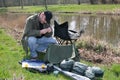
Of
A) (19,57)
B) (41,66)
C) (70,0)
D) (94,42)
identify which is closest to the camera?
(41,66)

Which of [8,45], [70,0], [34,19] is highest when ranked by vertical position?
[34,19]

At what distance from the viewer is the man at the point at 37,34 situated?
9.02 meters

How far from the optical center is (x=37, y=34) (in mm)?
9062

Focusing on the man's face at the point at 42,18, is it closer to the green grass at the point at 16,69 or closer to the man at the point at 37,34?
the man at the point at 37,34

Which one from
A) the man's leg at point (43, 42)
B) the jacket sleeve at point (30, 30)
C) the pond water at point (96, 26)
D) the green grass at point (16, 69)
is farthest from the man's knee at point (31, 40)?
the pond water at point (96, 26)

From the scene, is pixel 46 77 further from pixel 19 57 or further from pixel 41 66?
pixel 19 57

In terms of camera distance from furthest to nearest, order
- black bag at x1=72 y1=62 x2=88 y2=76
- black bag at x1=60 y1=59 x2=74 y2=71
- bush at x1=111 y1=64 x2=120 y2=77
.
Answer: bush at x1=111 y1=64 x2=120 y2=77, black bag at x1=60 y1=59 x2=74 y2=71, black bag at x1=72 y1=62 x2=88 y2=76

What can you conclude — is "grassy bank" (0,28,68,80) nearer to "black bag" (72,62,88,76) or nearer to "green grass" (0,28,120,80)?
"green grass" (0,28,120,80)

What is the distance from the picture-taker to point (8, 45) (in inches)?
469

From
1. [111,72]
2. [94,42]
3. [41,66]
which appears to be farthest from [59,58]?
[94,42]

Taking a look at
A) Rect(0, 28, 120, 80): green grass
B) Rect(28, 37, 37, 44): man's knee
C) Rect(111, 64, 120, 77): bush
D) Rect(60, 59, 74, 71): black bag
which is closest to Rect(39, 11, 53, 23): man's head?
Rect(28, 37, 37, 44): man's knee

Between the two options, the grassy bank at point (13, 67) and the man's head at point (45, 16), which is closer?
the grassy bank at point (13, 67)

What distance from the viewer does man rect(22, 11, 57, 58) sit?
9016mm

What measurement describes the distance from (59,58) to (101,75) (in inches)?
56.5
